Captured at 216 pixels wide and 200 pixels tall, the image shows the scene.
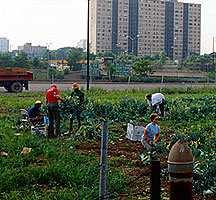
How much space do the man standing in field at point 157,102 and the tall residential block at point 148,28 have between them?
90.1m

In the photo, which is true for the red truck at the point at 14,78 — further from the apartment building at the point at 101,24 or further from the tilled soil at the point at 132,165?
the apartment building at the point at 101,24

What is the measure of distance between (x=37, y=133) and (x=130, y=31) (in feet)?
335

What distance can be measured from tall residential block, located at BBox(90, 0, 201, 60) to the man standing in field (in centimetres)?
9007

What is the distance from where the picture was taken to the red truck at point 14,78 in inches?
1395

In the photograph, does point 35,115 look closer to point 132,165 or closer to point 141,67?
point 132,165

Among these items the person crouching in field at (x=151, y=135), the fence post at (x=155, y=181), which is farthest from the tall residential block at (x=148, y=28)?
the fence post at (x=155, y=181)

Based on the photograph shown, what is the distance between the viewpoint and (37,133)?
14289 millimetres

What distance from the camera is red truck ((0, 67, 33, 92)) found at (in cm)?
3544

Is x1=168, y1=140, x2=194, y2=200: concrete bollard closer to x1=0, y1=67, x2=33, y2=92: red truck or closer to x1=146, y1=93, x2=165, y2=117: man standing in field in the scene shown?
x1=146, y1=93, x2=165, y2=117: man standing in field

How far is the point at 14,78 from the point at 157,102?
18.6 m

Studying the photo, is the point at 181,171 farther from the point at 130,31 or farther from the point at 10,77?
the point at 130,31

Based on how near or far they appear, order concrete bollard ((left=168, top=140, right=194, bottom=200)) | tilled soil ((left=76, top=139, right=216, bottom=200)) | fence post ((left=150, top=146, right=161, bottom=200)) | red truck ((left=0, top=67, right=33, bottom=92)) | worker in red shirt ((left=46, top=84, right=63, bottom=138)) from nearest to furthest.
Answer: concrete bollard ((left=168, top=140, right=194, bottom=200)) → fence post ((left=150, top=146, right=161, bottom=200)) → tilled soil ((left=76, top=139, right=216, bottom=200)) → worker in red shirt ((left=46, top=84, right=63, bottom=138)) → red truck ((left=0, top=67, right=33, bottom=92))

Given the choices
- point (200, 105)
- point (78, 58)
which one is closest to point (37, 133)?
point (200, 105)

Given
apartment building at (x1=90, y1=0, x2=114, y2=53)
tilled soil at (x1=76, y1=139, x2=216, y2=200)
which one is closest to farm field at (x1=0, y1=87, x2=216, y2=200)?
tilled soil at (x1=76, y1=139, x2=216, y2=200)
